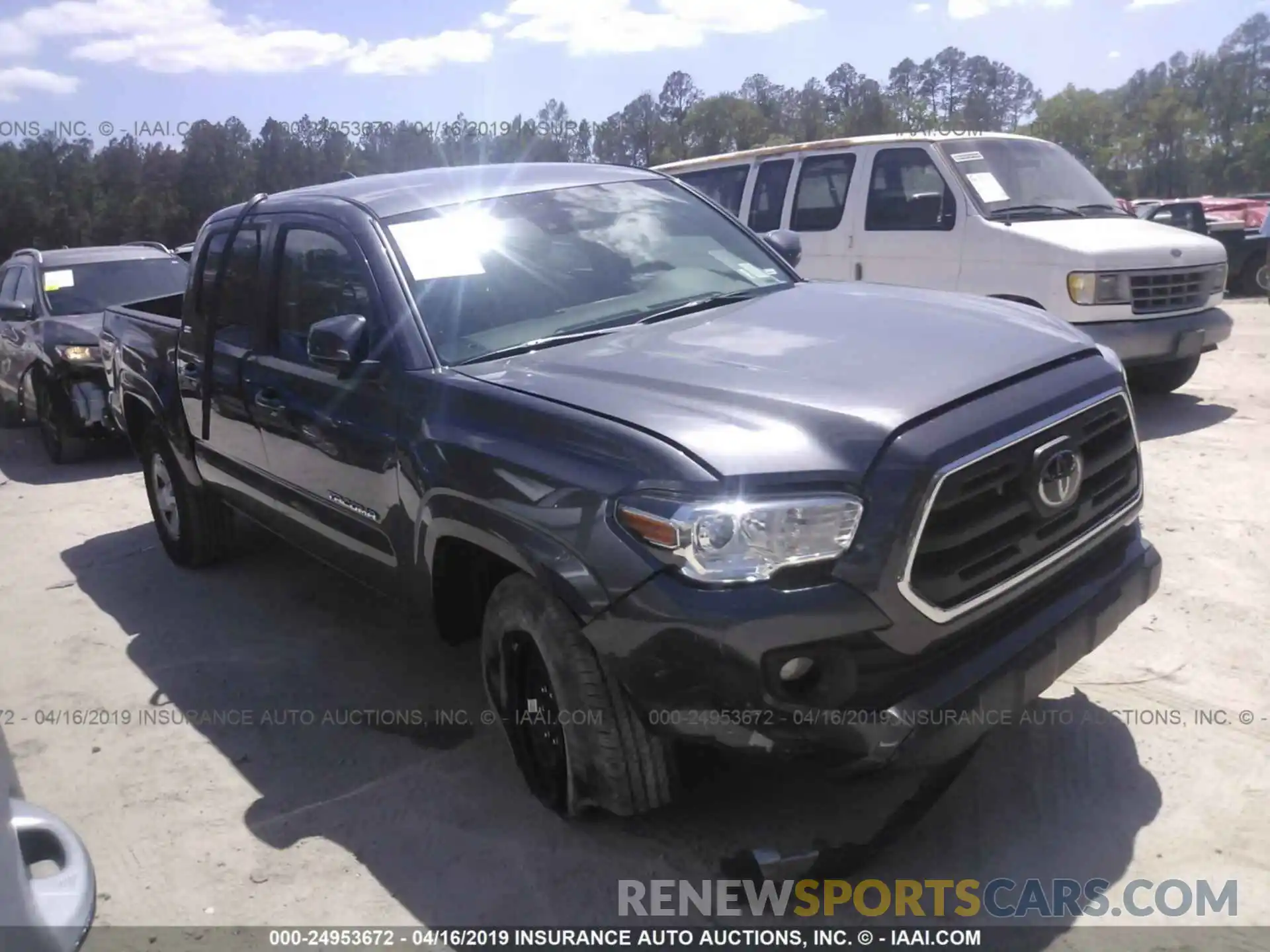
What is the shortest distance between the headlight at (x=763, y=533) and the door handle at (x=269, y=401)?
2.27m

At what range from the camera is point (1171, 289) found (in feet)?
24.2

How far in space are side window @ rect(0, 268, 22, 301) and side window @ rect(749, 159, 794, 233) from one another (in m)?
6.87

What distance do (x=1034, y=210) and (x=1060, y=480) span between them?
5420mm

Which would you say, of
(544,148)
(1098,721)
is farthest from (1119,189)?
(1098,721)

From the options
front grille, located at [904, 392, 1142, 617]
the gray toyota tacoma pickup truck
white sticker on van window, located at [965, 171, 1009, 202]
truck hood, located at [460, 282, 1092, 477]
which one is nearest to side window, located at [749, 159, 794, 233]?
white sticker on van window, located at [965, 171, 1009, 202]

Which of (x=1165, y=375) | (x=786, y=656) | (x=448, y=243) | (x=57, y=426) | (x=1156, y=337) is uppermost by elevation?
(x=448, y=243)

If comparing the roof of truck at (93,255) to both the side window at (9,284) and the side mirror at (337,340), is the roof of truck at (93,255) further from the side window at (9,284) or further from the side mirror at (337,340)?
the side mirror at (337,340)

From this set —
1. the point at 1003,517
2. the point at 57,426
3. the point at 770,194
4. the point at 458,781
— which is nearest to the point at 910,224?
the point at 770,194

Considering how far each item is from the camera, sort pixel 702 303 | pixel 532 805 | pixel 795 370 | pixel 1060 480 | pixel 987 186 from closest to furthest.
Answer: pixel 1060 480, pixel 795 370, pixel 532 805, pixel 702 303, pixel 987 186

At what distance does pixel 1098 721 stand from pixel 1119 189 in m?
45.9

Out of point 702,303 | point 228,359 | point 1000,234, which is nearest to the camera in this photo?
point 702,303

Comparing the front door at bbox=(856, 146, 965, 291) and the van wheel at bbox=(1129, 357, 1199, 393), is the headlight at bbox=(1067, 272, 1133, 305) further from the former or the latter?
the van wheel at bbox=(1129, 357, 1199, 393)

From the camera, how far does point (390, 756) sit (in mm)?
3928

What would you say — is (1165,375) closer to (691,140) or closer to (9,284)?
(9,284)
